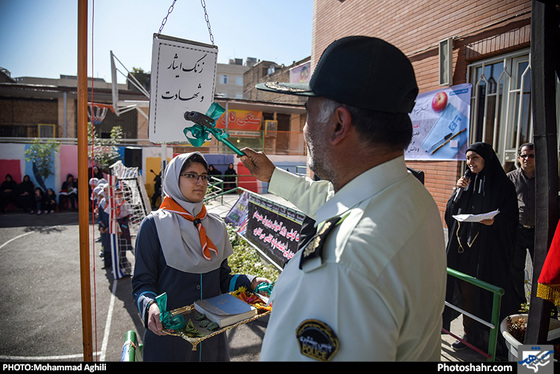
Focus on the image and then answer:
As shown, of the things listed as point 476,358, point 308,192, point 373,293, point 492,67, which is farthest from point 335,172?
point 492,67

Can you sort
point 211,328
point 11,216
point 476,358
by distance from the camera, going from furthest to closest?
point 11,216, point 476,358, point 211,328

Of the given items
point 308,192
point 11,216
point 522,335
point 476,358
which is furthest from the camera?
point 11,216

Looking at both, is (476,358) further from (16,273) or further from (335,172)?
(16,273)

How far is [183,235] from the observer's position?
243cm

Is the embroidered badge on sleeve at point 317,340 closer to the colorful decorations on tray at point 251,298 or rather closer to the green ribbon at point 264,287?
the colorful decorations on tray at point 251,298

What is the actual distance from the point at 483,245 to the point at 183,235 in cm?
307

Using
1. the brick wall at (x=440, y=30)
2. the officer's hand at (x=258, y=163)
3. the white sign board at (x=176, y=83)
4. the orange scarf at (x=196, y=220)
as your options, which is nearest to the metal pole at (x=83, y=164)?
the orange scarf at (x=196, y=220)

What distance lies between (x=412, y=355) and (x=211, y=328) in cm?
132

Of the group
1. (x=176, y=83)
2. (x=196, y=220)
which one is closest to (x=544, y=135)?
(x=196, y=220)

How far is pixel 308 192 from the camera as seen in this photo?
6.75 ft

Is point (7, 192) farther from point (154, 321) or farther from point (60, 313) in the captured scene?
point (154, 321)

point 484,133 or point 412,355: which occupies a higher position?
point 484,133

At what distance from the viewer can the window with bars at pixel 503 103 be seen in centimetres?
528

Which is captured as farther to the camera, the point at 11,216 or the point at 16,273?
the point at 11,216
